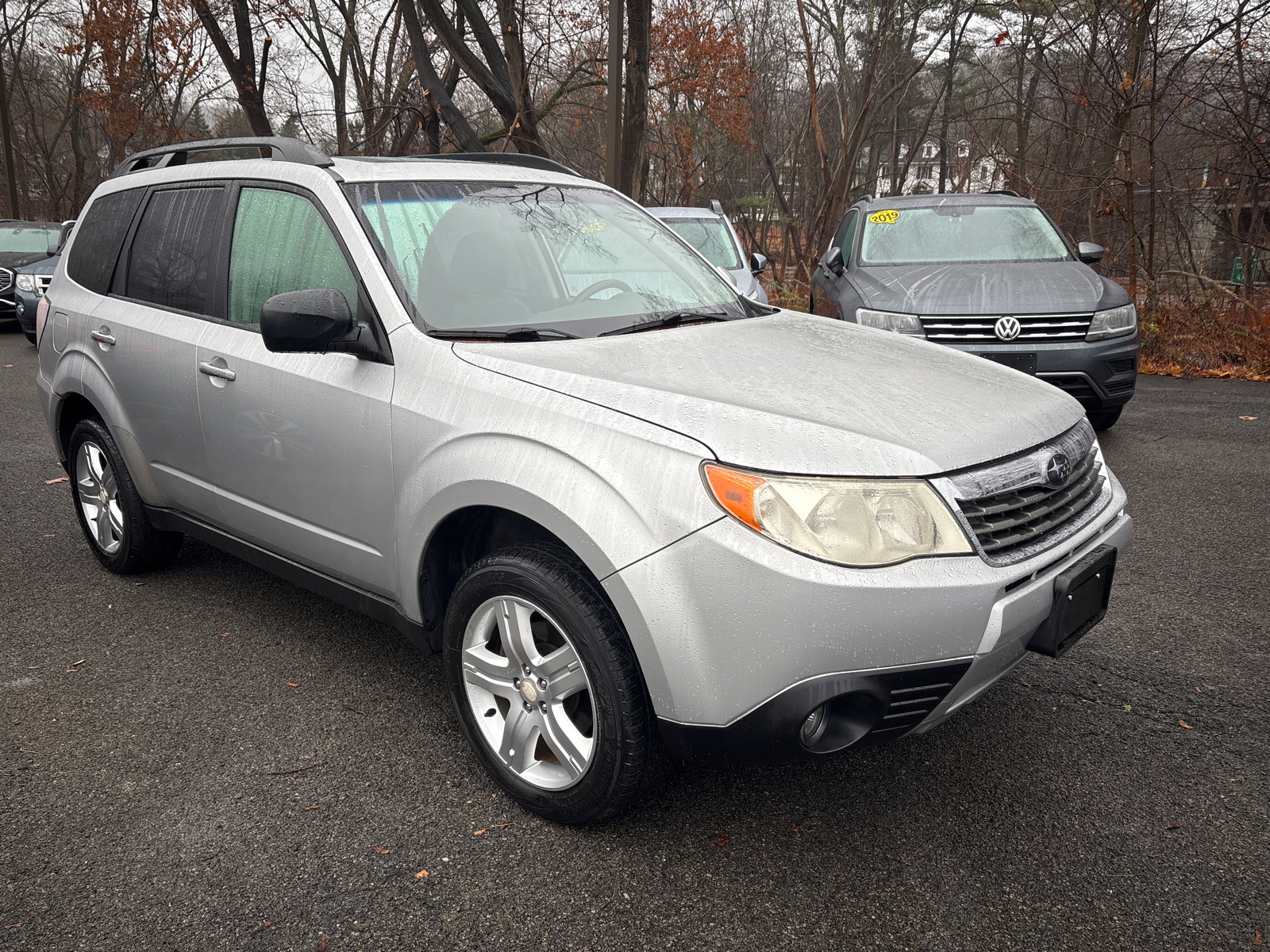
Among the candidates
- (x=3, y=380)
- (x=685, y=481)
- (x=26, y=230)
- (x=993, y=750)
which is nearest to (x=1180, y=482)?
(x=993, y=750)

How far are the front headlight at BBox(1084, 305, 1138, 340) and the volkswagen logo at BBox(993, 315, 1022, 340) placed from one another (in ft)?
1.55

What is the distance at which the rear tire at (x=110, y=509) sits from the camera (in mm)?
4215

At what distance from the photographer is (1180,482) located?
606 cm

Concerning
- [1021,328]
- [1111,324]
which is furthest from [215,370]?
[1111,324]

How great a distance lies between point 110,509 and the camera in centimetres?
445

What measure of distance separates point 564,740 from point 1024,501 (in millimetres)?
1316

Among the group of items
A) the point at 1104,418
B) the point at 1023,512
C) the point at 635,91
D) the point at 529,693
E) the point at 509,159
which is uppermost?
the point at 635,91

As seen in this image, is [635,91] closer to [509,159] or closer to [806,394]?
[509,159]

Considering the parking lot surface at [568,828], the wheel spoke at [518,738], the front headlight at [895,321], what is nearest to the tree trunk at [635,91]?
the front headlight at [895,321]

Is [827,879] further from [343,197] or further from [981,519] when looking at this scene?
[343,197]

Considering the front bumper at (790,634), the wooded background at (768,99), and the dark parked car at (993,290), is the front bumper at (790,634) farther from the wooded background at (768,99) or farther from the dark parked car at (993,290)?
the wooded background at (768,99)

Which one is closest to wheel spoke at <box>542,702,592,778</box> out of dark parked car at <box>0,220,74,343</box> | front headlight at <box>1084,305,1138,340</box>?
front headlight at <box>1084,305,1138,340</box>

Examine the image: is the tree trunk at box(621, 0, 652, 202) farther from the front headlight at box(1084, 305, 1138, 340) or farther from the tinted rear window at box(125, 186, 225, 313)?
the tinted rear window at box(125, 186, 225, 313)

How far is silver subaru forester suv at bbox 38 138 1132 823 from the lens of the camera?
2.15m
